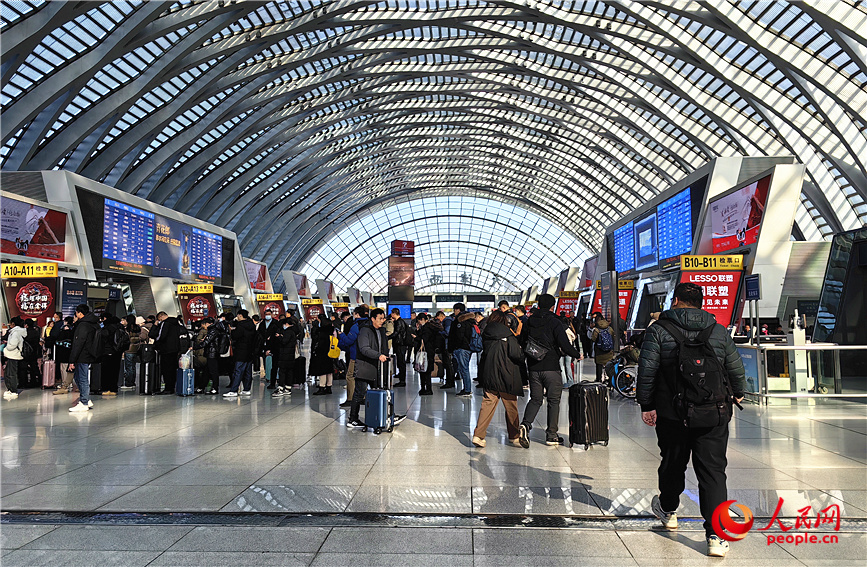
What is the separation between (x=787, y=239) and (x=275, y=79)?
27.1 metres

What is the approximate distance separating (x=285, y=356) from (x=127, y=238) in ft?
41.1

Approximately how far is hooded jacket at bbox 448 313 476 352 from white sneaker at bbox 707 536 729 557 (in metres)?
8.48

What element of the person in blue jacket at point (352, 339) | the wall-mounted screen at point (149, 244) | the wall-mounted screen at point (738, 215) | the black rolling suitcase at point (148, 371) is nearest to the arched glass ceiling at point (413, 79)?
the wall-mounted screen at point (149, 244)

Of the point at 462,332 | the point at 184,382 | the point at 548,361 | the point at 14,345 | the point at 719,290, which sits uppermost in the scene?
the point at 719,290

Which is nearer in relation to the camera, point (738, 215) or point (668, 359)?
point (668, 359)

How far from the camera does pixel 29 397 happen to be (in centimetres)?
1199

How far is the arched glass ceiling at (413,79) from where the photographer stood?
22516 millimetres

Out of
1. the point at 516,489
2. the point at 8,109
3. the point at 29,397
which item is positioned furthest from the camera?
the point at 8,109

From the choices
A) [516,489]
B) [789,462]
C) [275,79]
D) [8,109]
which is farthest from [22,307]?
[275,79]

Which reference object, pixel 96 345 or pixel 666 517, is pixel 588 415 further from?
pixel 96 345

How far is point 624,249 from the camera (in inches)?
1094

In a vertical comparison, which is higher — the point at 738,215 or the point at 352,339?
the point at 738,215

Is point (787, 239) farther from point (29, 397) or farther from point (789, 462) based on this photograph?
point (29, 397)

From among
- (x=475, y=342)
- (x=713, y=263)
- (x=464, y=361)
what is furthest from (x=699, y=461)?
(x=713, y=263)
